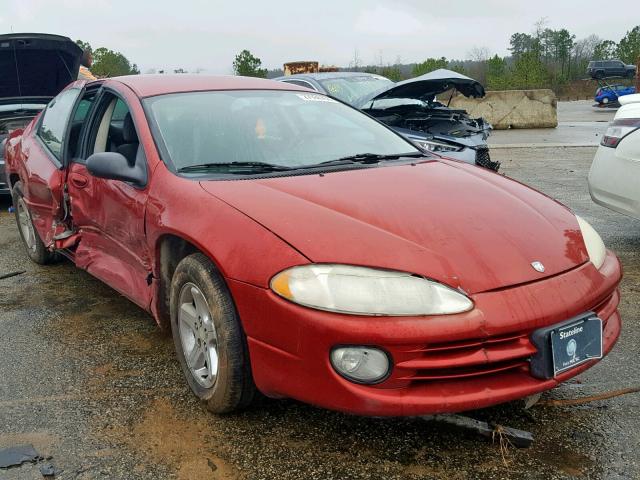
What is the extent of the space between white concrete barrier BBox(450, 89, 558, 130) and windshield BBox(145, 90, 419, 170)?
15481 millimetres

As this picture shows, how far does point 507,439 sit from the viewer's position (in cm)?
231

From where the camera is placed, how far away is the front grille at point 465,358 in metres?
2.03

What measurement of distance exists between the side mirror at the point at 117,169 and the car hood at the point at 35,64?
4217mm

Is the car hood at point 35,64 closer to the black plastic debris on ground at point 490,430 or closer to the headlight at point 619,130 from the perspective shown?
the headlight at point 619,130

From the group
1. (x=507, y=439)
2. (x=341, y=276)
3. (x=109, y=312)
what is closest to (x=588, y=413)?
(x=507, y=439)

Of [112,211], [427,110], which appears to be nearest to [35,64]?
[112,211]

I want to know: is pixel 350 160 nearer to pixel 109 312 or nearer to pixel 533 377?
pixel 533 377

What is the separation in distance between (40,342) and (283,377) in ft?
6.24

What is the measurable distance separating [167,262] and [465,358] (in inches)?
57.5

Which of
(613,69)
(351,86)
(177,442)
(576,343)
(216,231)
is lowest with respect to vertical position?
(177,442)

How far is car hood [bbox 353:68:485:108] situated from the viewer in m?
7.13

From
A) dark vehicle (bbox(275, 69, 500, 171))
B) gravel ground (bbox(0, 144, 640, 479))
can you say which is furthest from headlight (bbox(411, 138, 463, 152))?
gravel ground (bbox(0, 144, 640, 479))

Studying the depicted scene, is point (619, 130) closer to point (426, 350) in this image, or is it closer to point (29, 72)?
point (426, 350)

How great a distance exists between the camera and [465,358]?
204cm
